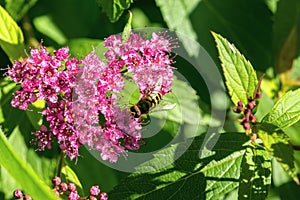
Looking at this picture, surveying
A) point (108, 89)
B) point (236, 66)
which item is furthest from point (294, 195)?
point (108, 89)

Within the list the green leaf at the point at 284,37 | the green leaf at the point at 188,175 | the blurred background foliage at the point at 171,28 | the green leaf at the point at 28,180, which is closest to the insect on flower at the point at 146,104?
the green leaf at the point at 188,175

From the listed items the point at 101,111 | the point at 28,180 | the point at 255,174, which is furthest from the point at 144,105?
the point at 28,180

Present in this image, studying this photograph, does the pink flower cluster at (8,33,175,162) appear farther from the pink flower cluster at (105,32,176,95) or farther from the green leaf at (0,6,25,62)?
the green leaf at (0,6,25,62)

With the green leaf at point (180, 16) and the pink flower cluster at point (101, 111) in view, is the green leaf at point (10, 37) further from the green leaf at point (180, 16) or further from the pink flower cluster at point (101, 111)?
the green leaf at point (180, 16)

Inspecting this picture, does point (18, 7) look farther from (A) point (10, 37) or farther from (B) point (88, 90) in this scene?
(B) point (88, 90)

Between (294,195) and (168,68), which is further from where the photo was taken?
(294,195)

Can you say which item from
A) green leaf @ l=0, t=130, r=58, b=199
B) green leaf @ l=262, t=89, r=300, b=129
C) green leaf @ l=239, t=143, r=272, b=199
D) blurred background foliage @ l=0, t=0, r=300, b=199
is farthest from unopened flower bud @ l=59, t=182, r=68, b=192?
green leaf @ l=262, t=89, r=300, b=129

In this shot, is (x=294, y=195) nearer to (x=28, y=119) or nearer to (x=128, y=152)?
(x=128, y=152)
